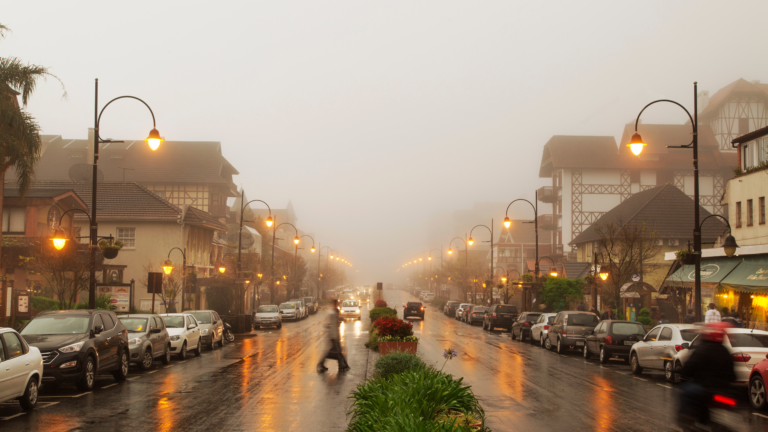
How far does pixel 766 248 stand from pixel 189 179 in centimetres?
5554

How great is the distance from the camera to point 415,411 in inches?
284

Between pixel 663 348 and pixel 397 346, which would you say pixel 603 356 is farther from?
pixel 397 346

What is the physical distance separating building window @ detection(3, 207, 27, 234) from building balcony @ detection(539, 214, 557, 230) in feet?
194

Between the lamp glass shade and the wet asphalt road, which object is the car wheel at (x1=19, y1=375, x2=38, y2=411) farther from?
the lamp glass shade

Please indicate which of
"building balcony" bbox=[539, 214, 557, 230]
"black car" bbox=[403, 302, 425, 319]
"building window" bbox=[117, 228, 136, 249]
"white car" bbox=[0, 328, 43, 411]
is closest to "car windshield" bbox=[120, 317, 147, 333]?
"white car" bbox=[0, 328, 43, 411]

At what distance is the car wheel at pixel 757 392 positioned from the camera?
502 inches

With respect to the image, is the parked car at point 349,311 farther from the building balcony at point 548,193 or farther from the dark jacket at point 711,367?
the dark jacket at point 711,367

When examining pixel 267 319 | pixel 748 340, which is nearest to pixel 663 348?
pixel 748 340

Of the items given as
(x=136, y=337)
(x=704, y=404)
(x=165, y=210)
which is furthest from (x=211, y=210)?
(x=704, y=404)

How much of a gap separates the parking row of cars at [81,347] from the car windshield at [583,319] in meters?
14.6

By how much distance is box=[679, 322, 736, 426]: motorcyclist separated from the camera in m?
8.86

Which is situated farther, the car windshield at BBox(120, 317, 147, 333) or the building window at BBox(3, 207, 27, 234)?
the building window at BBox(3, 207, 27, 234)

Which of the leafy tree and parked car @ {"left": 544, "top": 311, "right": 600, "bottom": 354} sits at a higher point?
the leafy tree

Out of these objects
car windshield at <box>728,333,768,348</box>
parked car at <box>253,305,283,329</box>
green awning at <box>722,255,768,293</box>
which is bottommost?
parked car at <box>253,305,283,329</box>
